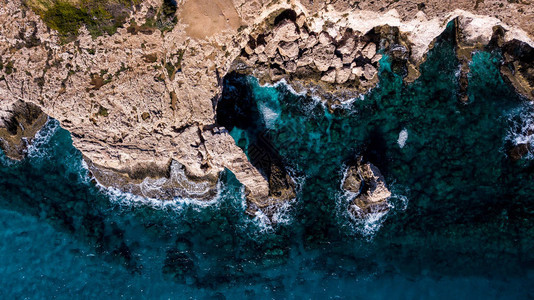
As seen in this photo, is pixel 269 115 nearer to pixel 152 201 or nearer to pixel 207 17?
pixel 207 17

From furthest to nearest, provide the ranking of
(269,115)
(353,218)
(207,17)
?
(269,115) < (353,218) < (207,17)

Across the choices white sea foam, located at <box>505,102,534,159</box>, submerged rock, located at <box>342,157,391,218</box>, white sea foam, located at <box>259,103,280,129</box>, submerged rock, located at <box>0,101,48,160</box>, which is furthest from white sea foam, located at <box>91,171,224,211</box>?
white sea foam, located at <box>505,102,534,159</box>

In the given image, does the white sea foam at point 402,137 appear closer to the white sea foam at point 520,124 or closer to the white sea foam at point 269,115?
the white sea foam at point 520,124

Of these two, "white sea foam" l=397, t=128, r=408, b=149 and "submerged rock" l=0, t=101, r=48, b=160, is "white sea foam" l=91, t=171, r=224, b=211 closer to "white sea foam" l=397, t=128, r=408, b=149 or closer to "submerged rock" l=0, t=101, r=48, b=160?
"submerged rock" l=0, t=101, r=48, b=160

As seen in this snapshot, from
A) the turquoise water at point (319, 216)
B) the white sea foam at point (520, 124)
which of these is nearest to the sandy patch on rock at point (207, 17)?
the turquoise water at point (319, 216)

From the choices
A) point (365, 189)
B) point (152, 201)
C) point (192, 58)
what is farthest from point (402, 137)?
point (152, 201)

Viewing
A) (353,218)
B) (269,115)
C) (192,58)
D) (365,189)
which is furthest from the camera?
(269,115)
